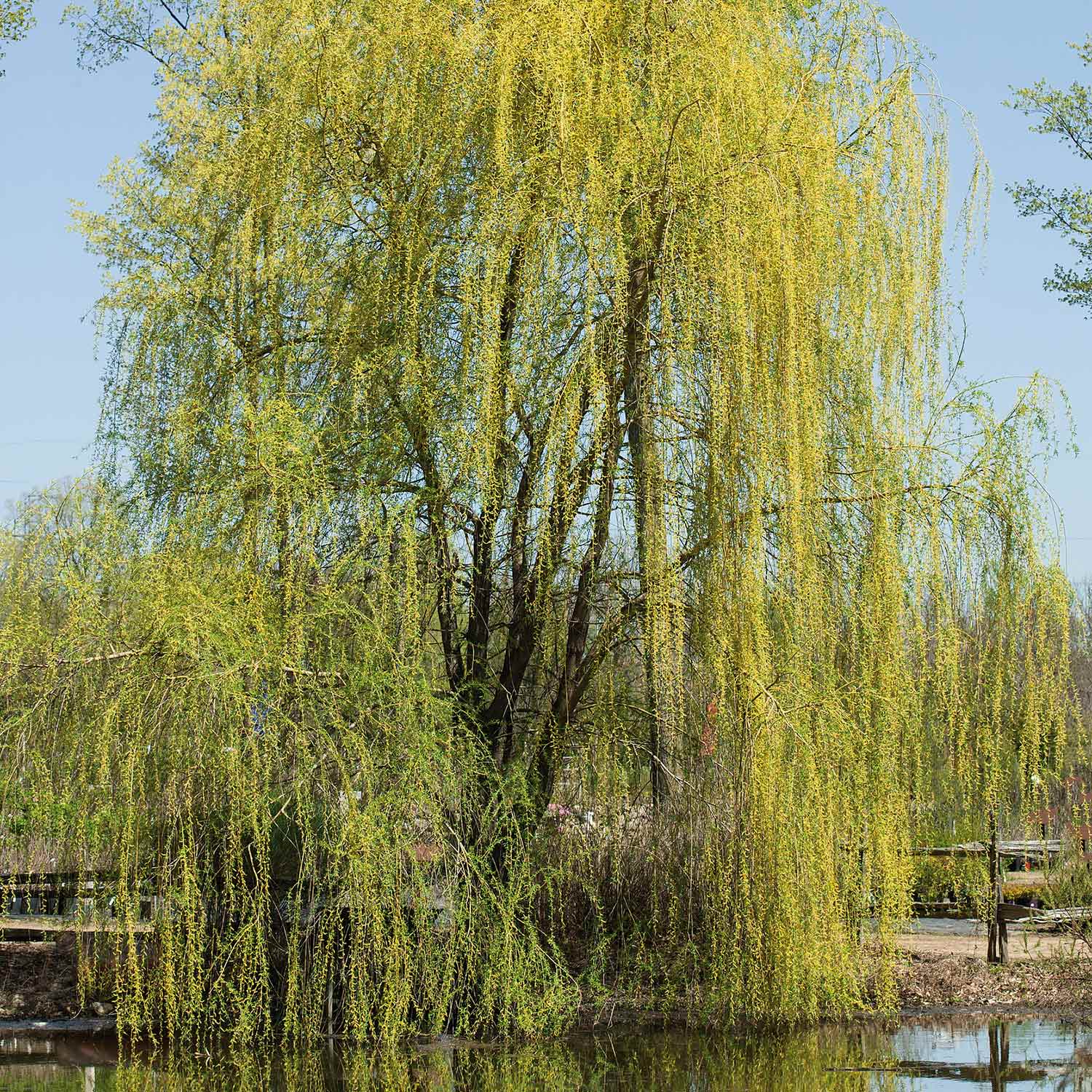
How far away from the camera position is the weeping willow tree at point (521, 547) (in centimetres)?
830

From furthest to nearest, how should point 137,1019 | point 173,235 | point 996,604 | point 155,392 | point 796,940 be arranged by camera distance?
point 173,235 → point 155,392 → point 996,604 → point 796,940 → point 137,1019

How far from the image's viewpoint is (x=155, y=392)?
10008mm

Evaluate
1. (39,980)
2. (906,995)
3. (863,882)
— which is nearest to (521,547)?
(863,882)

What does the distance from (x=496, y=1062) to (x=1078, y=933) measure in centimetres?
479

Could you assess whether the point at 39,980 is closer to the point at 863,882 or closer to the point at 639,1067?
the point at 639,1067

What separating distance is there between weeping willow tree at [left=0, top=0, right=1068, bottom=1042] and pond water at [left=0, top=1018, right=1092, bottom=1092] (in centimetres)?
28

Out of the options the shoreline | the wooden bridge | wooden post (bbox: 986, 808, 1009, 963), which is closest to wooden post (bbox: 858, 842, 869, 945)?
the shoreline

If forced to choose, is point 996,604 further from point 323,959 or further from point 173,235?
point 173,235

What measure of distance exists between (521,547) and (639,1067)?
3263 millimetres

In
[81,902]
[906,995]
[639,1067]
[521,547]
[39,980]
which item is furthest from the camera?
[39,980]

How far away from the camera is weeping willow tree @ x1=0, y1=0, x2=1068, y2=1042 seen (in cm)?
830

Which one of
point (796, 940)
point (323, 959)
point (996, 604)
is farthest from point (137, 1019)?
point (996, 604)

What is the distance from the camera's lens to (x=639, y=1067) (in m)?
8.71

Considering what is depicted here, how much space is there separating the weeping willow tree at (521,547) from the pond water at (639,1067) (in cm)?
28
